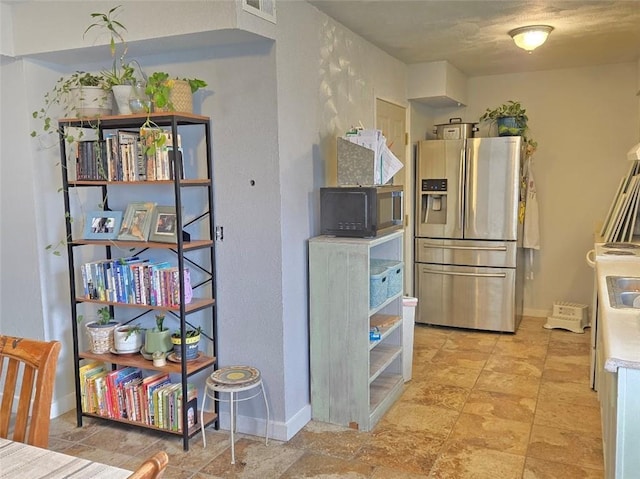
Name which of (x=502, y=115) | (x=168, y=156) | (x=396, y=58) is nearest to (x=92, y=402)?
(x=168, y=156)

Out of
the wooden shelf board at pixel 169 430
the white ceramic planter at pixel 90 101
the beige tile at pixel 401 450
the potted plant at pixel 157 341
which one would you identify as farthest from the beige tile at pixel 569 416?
the white ceramic planter at pixel 90 101

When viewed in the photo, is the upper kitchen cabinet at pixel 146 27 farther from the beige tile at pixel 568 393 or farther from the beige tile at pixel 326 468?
the beige tile at pixel 568 393

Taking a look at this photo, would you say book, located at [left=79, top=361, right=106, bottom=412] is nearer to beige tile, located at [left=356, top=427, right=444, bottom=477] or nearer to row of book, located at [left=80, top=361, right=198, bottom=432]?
row of book, located at [left=80, top=361, right=198, bottom=432]

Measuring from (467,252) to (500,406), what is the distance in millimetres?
1810

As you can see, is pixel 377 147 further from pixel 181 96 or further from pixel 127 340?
pixel 127 340

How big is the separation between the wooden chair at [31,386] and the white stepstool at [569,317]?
4.48m

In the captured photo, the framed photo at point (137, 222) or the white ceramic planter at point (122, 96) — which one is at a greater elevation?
the white ceramic planter at point (122, 96)

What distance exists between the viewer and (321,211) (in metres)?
3.05

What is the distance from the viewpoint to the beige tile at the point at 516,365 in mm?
3883

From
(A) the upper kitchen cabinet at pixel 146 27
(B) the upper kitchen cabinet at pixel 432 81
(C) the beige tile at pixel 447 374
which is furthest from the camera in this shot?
(B) the upper kitchen cabinet at pixel 432 81

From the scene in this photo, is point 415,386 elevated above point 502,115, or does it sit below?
below

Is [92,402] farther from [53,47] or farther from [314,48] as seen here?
[314,48]

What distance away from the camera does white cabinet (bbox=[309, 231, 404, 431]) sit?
9.68 feet

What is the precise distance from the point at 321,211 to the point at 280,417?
3.76ft
